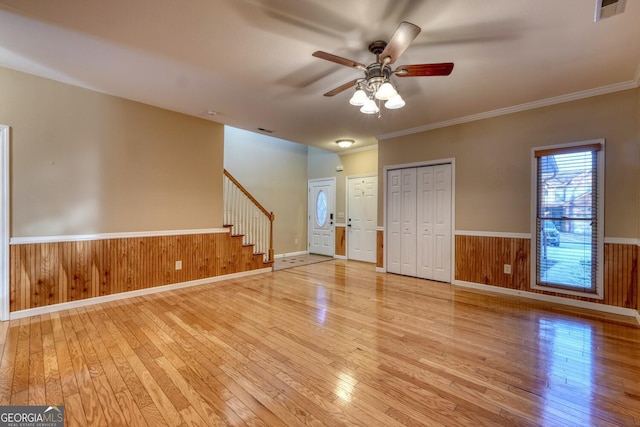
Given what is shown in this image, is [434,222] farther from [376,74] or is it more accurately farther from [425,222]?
[376,74]

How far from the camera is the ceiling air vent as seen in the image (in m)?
1.97

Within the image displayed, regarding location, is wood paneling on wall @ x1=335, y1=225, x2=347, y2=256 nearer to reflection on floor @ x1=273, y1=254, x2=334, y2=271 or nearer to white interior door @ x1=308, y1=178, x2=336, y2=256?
white interior door @ x1=308, y1=178, x2=336, y2=256

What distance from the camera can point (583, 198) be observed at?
3.53 metres

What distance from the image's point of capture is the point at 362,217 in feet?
21.9

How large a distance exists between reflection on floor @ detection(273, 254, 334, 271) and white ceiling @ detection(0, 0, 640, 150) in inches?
135

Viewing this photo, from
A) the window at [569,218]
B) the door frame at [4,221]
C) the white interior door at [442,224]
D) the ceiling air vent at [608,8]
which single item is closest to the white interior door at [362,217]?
the white interior door at [442,224]

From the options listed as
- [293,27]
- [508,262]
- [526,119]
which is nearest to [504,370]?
[508,262]

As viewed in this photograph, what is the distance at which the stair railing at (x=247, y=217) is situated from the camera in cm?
516

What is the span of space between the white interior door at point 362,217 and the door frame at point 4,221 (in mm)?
5643

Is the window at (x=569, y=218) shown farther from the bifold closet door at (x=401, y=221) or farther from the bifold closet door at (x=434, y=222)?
the bifold closet door at (x=401, y=221)

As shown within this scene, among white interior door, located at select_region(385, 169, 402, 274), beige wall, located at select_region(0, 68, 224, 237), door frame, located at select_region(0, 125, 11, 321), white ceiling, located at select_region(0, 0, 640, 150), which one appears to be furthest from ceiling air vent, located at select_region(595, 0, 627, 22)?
door frame, located at select_region(0, 125, 11, 321)

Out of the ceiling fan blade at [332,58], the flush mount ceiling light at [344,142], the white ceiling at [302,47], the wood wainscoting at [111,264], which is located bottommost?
the wood wainscoting at [111,264]

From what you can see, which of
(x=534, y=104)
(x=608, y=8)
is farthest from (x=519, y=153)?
(x=608, y=8)

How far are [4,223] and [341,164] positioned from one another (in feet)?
19.1
